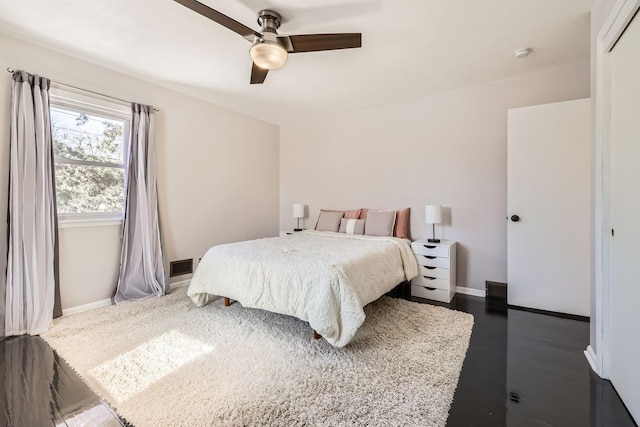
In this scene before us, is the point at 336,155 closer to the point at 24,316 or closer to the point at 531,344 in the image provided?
the point at 531,344

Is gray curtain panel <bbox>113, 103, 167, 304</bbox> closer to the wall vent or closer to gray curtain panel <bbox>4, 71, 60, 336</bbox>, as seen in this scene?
the wall vent

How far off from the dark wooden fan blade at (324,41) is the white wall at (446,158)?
1964 millimetres

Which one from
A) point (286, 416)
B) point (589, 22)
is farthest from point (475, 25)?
point (286, 416)

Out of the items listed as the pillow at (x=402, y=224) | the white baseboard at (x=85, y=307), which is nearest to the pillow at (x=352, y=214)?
the pillow at (x=402, y=224)

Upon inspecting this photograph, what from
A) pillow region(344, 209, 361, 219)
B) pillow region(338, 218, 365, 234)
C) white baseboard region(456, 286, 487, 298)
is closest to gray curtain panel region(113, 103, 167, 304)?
pillow region(338, 218, 365, 234)

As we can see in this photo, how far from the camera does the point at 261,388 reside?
5.25ft

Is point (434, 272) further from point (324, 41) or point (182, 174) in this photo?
point (182, 174)

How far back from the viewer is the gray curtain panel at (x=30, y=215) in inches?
89.4

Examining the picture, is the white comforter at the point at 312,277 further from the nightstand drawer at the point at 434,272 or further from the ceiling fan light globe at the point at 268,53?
the ceiling fan light globe at the point at 268,53

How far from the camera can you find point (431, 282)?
3.12 meters

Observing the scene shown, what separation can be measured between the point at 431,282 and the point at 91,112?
395 cm

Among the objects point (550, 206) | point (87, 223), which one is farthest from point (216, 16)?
point (550, 206)

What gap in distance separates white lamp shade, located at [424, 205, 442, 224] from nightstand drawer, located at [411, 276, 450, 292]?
0.65 metres

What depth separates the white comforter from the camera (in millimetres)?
→ 1947
